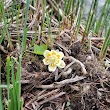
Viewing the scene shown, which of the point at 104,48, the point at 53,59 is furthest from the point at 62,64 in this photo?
the point at 104,48

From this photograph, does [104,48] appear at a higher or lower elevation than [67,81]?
higher

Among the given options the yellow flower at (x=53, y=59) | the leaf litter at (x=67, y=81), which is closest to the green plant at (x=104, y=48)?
Result: the leaf litter at (x=67, y=81)

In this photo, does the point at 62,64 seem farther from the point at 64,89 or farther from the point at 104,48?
the point at 104,48

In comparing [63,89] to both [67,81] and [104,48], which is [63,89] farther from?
[104,48]

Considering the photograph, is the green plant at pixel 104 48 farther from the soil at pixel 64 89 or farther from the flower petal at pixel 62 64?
the flower petal at pixel 62 64

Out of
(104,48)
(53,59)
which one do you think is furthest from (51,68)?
(104,48)

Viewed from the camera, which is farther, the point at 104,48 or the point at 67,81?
the point at 104,48

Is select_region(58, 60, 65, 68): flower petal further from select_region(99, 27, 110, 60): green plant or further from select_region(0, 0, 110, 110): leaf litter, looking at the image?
select_region(99, 27, 110, 60): green plant

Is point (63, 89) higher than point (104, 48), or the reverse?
point (104, 48)
